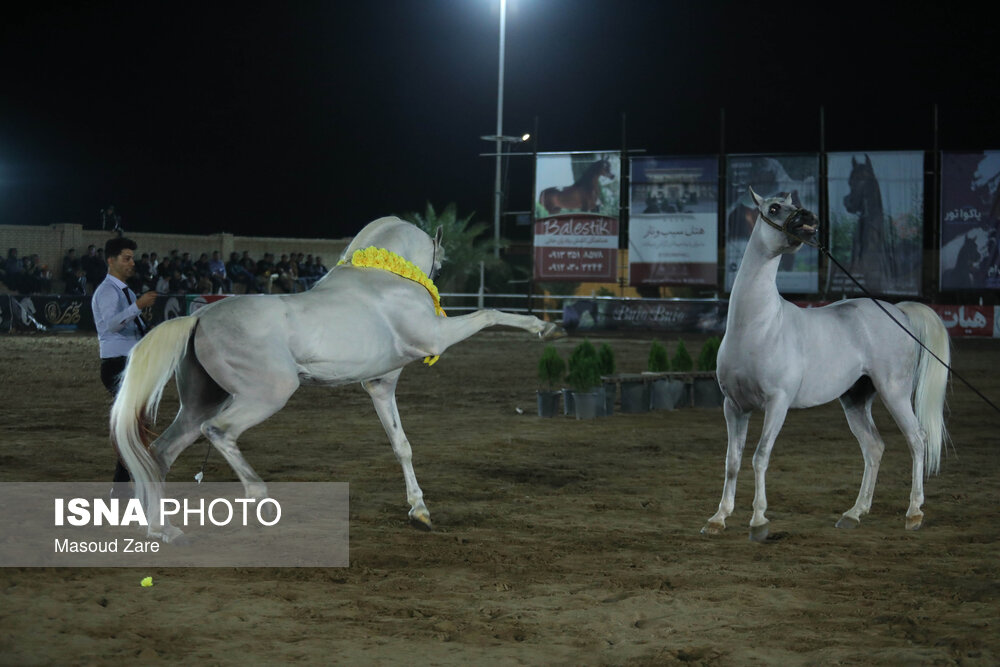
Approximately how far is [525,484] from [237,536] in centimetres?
288

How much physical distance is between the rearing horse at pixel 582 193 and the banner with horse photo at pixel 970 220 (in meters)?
10.2

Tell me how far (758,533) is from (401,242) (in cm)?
325

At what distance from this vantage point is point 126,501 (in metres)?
7.44

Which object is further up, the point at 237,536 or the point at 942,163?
the point at 942,163

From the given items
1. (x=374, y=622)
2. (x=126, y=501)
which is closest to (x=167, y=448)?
(x=126, y=501)

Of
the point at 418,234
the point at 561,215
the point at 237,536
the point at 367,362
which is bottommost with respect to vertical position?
the point at 237,536

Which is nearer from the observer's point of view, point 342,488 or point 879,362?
point 879,362

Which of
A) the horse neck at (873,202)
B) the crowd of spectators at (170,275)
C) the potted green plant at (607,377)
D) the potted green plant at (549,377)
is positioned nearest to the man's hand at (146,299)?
the potted green plant at (549,377)

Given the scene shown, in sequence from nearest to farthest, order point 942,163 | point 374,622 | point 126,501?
point 374,622 < point 126,501 < point 942,163

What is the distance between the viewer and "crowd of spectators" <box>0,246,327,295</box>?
88.1 ft

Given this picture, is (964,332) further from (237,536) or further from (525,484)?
(237,536)

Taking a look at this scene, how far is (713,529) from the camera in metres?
6.88

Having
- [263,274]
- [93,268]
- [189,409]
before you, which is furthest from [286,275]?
[189,409]

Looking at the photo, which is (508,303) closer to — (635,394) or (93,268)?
(93,268)
